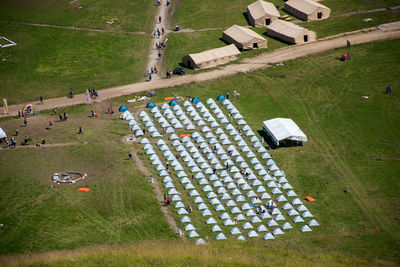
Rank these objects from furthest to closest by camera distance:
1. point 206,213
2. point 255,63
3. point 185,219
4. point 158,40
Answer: point 158,40
point 255,63
point 206,213
point 185,219

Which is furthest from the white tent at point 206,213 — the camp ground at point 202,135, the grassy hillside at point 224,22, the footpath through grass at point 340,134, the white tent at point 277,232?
A: the grassy hillside at point 224,22

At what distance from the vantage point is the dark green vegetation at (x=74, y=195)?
3300 inches

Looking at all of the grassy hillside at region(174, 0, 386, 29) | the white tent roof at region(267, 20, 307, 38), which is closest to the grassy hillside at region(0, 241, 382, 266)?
the white tent roof at region(267, 20, 307, 38)

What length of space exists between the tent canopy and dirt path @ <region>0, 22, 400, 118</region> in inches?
1036

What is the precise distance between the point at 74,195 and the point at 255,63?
63932mm

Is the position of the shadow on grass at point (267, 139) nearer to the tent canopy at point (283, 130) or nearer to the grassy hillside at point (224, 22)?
the tent canopy at point (283, 130)

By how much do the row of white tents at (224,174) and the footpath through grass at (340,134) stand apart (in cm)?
322

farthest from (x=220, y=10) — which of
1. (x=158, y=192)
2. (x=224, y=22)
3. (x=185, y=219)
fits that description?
(x=185, y=219)

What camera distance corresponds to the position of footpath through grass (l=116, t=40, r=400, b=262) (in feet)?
280

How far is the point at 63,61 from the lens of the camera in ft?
466

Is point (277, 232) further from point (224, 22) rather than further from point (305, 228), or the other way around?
point (224, 22)

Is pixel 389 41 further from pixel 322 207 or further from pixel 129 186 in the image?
pixel 129 186

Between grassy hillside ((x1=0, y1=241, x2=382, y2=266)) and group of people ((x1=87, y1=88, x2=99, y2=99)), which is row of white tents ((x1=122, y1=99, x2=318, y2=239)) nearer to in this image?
grassy hillside ((x1=0, y1=241, x2=382, y2=266))

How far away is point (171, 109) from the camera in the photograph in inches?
4685
